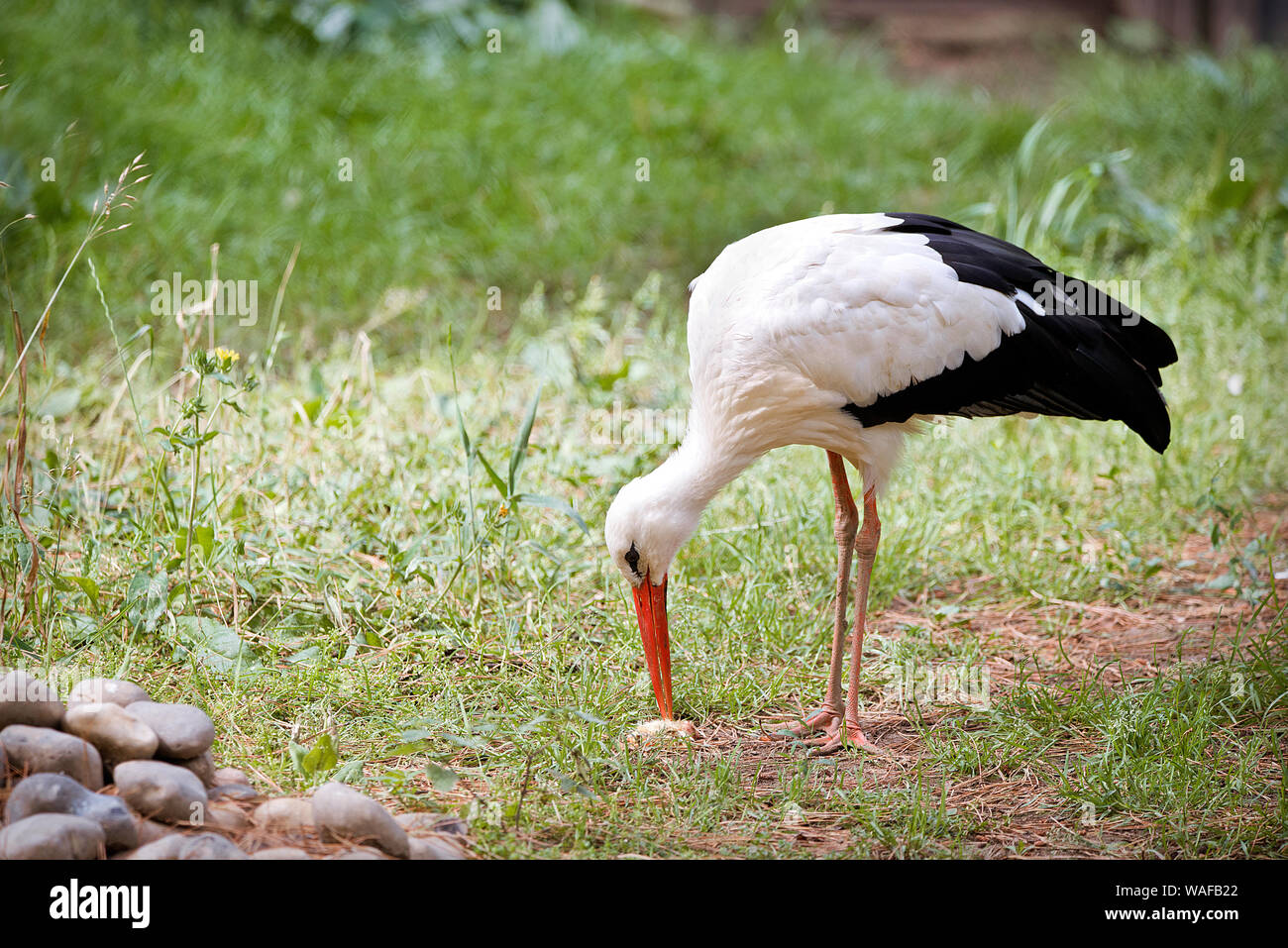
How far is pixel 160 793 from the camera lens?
93.2 inches

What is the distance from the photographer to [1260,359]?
538 cm

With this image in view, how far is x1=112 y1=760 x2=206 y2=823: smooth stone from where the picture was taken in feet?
7.77

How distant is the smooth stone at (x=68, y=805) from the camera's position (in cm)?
227

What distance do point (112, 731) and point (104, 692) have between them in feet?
0.60

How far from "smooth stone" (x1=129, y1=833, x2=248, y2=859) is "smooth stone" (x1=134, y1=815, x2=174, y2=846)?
0.14 feet

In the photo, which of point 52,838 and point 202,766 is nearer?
point 52,838

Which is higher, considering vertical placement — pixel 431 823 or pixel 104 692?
pixel 104 692

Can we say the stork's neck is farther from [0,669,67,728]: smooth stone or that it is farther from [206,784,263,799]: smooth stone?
[0,669,67,728]: smooth stone

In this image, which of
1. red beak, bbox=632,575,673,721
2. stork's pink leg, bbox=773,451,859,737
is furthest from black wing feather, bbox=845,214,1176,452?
red beak, bbox=632,575,673,721

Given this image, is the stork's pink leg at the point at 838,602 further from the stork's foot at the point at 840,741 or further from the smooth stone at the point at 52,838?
the smooth stone at the point at 52,838

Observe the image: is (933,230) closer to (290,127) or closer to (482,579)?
(482,579)

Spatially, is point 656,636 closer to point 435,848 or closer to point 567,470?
point 435,848

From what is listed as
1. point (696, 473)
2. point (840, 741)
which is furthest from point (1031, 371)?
point (840, 741)

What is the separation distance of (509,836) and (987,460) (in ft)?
9.19
